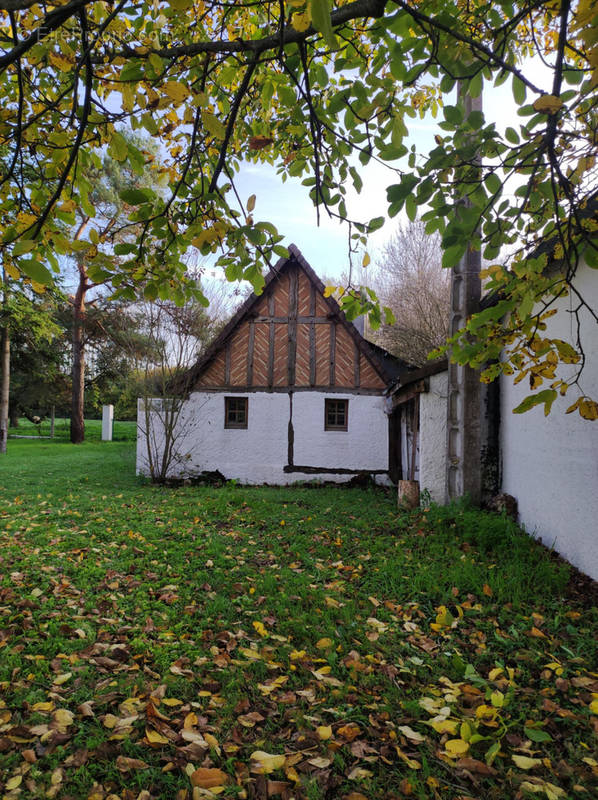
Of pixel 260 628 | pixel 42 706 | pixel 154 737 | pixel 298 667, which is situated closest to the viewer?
pixel 154 737

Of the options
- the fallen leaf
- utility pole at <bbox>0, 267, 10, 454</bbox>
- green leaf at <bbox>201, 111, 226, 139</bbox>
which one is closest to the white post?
utility pole at <bbox>0, 267, 10, 454</bbox>

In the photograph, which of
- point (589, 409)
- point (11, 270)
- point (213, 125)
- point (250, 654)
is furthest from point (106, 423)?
point (589, 409)

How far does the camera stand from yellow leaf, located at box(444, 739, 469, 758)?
241 cm

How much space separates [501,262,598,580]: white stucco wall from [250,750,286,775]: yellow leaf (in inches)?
142

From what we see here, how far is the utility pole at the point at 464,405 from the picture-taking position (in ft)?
23.7

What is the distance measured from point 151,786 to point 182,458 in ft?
33.6

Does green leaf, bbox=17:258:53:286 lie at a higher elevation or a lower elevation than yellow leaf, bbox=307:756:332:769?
higher

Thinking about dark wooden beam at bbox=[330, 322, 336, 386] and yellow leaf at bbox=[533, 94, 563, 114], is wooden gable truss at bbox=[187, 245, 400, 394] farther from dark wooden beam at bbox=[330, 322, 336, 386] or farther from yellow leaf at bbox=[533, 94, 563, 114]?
yellow leaf at bbox=[533, 94, 563, 114]

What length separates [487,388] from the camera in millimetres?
7344

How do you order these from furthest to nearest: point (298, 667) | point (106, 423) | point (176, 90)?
point (106, 423) < point (298, 667) < point (176, 90)

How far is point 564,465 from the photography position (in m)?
5.14

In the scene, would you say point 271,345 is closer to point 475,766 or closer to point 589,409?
point 589,409

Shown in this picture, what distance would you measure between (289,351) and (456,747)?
34.6ft

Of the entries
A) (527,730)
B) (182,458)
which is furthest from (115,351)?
(527,730)
